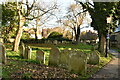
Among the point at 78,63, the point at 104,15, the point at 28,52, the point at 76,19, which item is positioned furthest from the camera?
the point at 76,19

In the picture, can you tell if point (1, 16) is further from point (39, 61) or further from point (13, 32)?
point (39, 61)

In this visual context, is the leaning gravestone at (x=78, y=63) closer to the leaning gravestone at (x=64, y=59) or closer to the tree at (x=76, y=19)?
the leaning gravestone at (x=64, y=59)

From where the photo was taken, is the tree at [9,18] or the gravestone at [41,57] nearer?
the gravestone at [41,57]

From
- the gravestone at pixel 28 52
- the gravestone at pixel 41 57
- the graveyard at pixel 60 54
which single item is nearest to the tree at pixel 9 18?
the graveyard at pixel 60 54

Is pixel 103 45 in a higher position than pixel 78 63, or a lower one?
higher

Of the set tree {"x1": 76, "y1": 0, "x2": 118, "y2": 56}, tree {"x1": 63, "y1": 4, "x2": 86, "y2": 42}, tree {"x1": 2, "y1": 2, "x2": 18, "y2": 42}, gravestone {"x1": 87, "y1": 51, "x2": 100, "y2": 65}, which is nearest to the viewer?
gravestone {"x1": 87, "y1": 51, "x2": 100, "y2": 65}

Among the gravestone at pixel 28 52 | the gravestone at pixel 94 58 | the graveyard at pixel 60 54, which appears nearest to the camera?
the graveyard at pixel 60 54

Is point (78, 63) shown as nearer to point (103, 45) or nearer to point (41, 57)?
point (41, 57)

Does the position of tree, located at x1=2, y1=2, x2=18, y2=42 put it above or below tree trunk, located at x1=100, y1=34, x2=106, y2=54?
above

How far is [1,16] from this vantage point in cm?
1972

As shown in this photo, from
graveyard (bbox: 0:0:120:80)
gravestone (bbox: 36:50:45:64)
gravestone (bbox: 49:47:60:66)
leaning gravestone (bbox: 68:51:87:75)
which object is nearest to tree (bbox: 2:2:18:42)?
graveyard (bbox: 0:0:120:80)

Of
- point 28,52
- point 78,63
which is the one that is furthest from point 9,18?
point 78,63

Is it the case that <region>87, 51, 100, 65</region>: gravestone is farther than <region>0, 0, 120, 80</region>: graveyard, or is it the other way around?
<region>87, 51, 100, 65</region>: gravestone

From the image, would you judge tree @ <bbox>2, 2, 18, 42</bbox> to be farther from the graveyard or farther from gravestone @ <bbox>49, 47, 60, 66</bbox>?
gravestone @ <bbox>49, 47, 60, 66</bbox>
